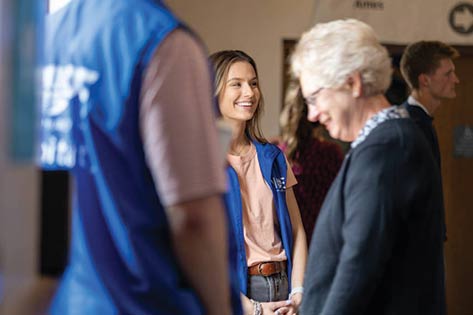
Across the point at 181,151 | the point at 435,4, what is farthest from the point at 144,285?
the point at 435,4

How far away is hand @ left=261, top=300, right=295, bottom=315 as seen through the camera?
2.49m

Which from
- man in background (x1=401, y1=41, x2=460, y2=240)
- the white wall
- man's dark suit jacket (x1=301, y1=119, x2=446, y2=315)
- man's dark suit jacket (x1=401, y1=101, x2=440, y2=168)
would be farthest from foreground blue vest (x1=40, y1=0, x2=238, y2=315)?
the white wall

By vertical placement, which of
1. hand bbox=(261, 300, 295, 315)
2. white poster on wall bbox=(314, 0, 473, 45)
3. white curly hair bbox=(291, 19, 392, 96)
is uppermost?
white poster on wall bbox=(314, 0, 473, 45)

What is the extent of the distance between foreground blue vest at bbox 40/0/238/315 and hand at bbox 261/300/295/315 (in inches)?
51.1

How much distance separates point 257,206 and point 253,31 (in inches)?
113

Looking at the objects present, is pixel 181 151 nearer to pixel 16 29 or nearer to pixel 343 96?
pixel 16 29

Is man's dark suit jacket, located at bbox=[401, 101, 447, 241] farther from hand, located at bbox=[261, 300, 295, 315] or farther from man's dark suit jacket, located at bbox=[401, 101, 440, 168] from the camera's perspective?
hand, located at bbox=[261, 300, 295, 315]

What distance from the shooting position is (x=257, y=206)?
2602mm

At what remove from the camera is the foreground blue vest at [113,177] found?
1188 mm

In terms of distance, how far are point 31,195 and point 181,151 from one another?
0.40m

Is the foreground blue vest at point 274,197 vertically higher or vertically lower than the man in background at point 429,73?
lower

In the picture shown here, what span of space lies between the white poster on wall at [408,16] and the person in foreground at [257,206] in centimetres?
275

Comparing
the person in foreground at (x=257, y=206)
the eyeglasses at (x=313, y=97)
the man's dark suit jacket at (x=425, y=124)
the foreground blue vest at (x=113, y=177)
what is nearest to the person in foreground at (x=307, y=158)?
the man's dark suit jacket at (x=425, y=124)

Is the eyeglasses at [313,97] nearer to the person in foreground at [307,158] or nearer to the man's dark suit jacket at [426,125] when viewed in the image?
the person in foreground at [307,158]
